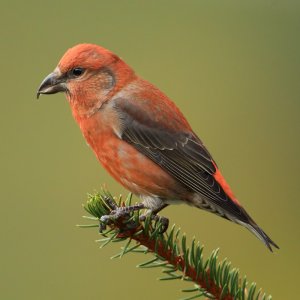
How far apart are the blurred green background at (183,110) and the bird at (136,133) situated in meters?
2.07

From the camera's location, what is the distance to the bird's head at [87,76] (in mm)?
4961

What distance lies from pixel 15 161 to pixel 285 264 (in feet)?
9.68

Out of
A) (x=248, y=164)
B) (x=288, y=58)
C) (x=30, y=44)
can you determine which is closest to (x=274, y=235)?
(x=248, y=164)

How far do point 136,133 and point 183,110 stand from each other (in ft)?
11.8

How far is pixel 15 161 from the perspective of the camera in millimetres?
7977

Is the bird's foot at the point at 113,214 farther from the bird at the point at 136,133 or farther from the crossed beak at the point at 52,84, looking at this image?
the crossed beak at the point at 52,84

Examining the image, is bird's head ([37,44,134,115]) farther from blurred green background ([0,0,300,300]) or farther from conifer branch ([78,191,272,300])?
blurred green background ([0,0,300,300])

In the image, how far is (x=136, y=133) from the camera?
16.3ft

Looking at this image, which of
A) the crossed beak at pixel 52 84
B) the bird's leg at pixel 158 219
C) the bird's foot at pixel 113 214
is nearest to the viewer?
the bird's foot at pixel 113 214

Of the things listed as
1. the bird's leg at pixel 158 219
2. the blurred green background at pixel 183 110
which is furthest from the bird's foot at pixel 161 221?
the blurred green background at pixel 183 110

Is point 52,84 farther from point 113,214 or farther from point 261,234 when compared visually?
point 261,234

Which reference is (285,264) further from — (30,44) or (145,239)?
(30,44)

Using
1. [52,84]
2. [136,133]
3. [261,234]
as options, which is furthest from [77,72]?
[261,234]

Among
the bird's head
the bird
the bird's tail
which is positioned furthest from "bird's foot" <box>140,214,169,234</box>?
the bird's head
